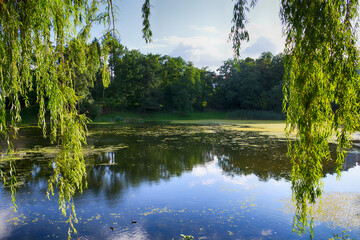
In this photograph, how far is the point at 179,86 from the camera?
3809cm

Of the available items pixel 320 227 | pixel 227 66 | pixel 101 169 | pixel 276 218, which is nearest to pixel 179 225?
pixel 276 218

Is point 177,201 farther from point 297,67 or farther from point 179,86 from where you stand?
point 179,86

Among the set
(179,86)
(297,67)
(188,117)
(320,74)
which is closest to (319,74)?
(320,74)

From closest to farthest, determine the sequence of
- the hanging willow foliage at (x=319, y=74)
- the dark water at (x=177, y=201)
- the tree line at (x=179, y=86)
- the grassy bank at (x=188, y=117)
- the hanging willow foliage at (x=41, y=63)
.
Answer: the hanging willow foliage at (x=41, y=63) < the hanging willow foliage at (x=319, y=74) < the dark water at (x=177, y=201) < the grassy bank at (x=188, y=117) < the tree line at (x=179, y=86)

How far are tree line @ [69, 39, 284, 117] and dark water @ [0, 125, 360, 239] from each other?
70.6 feet

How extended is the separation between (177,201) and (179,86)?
1316 inches

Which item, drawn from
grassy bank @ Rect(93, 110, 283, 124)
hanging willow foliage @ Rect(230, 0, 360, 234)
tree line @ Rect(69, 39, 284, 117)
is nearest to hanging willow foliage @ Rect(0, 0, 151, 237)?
hanging willow foliage @ Rect(230, 0, 360, 234)

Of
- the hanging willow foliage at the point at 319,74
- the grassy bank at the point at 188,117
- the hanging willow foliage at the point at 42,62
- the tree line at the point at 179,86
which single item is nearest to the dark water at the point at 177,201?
the hanging willow foliage at the point at 42,62

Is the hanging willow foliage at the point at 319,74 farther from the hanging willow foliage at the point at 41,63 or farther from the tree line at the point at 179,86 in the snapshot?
the tree line at the point at 179,86

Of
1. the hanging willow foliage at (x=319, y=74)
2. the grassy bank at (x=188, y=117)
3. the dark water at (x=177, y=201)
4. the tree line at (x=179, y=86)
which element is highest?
the tree line at (x=179, y=86)

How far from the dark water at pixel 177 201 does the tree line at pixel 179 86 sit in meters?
21.5

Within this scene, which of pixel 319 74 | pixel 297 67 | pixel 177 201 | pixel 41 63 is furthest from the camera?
pixel 177 201

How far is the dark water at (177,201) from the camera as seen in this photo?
13.2 feet

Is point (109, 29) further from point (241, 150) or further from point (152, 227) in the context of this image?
point (241, 150)
